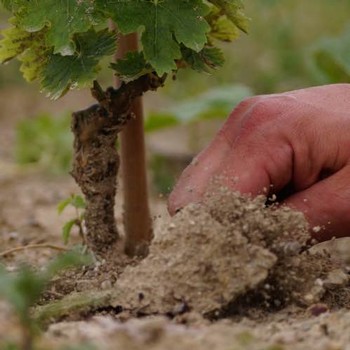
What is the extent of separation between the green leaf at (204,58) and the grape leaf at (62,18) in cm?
26

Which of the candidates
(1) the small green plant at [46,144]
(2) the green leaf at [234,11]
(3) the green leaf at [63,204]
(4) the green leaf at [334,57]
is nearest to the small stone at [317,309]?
(2) the green leaf at [234,11]

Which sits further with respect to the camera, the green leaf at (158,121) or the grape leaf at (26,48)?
the green leaf at (158,121)

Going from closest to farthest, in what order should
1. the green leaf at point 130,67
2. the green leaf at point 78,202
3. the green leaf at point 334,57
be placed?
the green leaf at point 130,67, the green leaf at point 78,202, the green leaf at point 334,57

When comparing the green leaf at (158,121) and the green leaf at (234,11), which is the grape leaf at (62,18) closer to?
the green leaf at (234,11)

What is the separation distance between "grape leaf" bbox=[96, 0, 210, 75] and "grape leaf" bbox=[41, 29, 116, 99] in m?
0.08

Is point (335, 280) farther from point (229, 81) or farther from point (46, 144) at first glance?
point (229, 81)

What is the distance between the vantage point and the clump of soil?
1.84 m

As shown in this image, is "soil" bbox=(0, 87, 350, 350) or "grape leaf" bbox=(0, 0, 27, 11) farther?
"grape leaf" bbox=(0, 0, 27, 11)

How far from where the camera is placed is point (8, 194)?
397 centimetres

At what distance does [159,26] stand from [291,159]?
430 mm

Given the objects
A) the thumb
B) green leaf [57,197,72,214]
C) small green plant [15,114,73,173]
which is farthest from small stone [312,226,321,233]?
small green plant [15,114,73,173]

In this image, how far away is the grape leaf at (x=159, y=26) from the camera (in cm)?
208

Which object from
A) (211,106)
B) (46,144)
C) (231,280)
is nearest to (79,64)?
(231,280)

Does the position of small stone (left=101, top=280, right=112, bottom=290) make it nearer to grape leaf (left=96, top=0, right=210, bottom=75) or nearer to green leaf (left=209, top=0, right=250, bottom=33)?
grape leaf (left=96, top=0, right=210, bottom=75)
